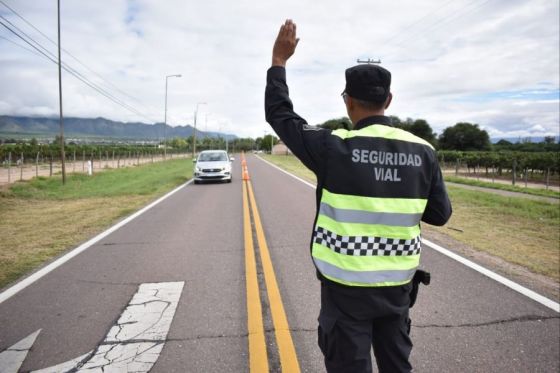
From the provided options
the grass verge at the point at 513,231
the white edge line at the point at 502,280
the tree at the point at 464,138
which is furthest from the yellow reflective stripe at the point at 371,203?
the tree at the point at 464,138

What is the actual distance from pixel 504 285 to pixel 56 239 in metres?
7.34

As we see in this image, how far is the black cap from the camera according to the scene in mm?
1845

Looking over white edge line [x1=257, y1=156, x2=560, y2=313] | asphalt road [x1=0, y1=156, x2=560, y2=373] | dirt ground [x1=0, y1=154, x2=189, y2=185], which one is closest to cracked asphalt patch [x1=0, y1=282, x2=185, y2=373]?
asphalt road [x1=0, y1=156, x2=560, y2=373]

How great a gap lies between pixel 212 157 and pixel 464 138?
91.1 meters

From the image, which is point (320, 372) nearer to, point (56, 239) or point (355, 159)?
point (355, 159)

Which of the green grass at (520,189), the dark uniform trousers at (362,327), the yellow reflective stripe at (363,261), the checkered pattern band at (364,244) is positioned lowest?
the green grass at (520,189)

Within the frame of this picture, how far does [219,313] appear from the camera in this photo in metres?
3.83

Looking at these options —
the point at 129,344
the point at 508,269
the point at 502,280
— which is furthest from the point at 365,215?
the point at 508,269

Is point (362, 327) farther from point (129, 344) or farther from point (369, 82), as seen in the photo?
point (129, 344)

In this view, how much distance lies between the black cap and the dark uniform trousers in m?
0.94

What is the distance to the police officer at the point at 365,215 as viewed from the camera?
5.82 ft

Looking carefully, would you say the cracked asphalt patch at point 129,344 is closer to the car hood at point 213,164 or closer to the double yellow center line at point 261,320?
the double yellow center line at point 261,320

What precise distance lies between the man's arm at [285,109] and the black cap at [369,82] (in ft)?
0.85

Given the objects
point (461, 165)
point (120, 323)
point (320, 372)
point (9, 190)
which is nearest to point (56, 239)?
point (120, 323)
